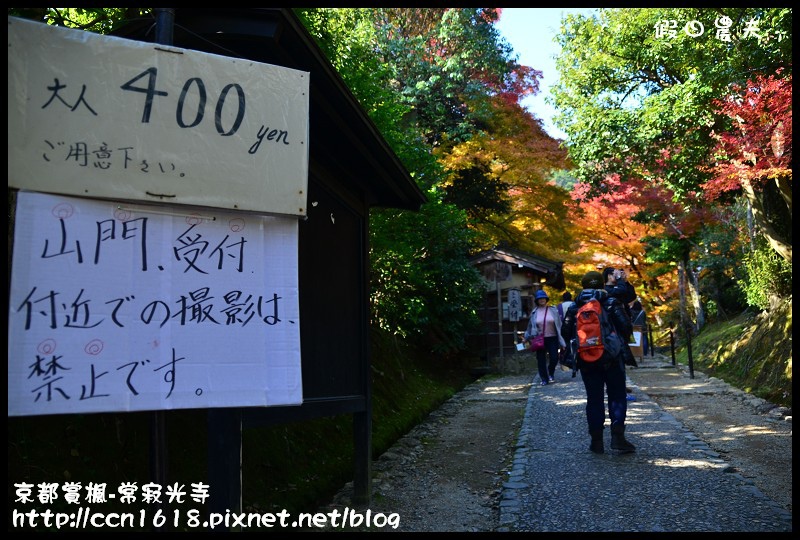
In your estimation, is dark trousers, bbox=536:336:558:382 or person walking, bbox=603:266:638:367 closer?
person walking, bbox=603:266:638:367

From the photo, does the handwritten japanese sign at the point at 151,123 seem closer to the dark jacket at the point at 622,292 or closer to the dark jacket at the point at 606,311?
the dark jacket at the point at 606,311

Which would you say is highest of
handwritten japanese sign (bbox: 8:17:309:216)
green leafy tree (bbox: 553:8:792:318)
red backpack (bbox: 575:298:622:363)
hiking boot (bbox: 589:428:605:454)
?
green leafy tree (bbox: 553:8:792:318)

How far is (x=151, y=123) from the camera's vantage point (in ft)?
8.94

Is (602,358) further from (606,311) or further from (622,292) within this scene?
(622,292)

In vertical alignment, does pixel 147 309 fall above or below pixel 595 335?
above

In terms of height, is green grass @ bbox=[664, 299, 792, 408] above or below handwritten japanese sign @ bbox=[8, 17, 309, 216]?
below

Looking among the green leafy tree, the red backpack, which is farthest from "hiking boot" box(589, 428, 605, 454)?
the green leafy tree

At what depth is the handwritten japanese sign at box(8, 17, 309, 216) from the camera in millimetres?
2525

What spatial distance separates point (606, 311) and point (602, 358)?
0.53m

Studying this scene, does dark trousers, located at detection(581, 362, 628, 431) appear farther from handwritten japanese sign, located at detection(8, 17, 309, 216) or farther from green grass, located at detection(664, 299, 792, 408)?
handwritten japanese sign, located at detection(8, 17, 309, 216)

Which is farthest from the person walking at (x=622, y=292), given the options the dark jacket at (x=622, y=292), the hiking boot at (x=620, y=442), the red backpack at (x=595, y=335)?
the hiking boot at (x=620, y=442)

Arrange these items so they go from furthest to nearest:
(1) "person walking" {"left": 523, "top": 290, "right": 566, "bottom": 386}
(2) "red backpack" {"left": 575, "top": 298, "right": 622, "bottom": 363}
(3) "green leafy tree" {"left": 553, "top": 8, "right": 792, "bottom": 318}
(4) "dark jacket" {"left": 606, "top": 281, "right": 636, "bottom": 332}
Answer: (1) "person walking" {"left": 523, "top": 290, "right": 566, "bottom": 386}, (3) "green leafy tree" {"left": 553, "top": 8, "right": 792, "bottom": 318}, (4) "dark jacket" {"left": 606, "top": 281, "right": 636, "bottom": 332}, (2) "red backpack" {"left": 575, "top": 298, "right": 622, "bottom": 363}

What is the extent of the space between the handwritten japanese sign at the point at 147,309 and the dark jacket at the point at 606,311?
4115mm

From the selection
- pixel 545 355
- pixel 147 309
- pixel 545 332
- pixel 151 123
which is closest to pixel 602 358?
pixel 147 309
